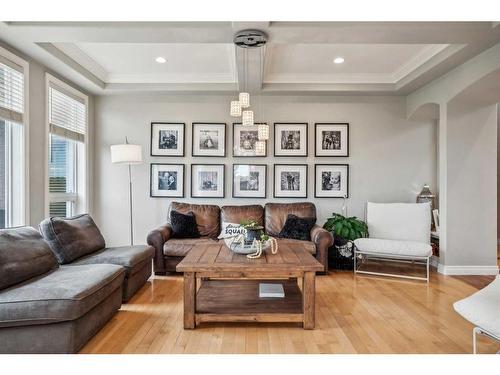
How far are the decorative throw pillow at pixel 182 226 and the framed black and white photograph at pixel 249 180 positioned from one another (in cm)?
96

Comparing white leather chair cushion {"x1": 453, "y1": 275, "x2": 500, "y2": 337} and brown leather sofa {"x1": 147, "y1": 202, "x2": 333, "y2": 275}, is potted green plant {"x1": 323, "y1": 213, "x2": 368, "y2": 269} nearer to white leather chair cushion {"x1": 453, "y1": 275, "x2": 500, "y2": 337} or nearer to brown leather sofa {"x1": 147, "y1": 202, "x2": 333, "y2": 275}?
brown leather sofa {"x1": 147, "y1": 202, "x2": 333, "y2": 275}

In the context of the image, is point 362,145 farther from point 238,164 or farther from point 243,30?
point 243,30

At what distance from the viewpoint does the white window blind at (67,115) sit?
159 inches

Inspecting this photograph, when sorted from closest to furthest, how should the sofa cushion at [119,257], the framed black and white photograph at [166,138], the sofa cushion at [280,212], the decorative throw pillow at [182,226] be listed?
the sofa cushion at [119,257]
the decorative throw pillow at [182,226]
the sofa cushion at [280,212]
the framed black and white photograph at [166,138]

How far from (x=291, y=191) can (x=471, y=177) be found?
2.43 meters

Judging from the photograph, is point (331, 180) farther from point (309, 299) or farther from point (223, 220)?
point (309, 299)

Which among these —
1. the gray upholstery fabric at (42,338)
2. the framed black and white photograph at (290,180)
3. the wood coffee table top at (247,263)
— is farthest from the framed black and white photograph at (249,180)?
the gray upholstery fabric at (42,338)

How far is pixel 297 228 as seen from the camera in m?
4.35

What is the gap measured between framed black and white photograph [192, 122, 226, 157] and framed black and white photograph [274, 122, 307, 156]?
832 mm

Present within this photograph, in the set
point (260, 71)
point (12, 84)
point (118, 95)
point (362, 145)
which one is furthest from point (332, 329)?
point (118, 95)

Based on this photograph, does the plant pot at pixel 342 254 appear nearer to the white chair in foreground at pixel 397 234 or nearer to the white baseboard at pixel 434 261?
the white chair in foreground at pixel 397 234

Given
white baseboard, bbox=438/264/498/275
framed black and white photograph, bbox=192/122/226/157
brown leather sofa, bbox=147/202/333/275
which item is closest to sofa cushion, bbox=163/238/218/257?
brown leather sofa, bbox=147/202/333/275

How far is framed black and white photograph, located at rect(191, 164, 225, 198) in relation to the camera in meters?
5.02

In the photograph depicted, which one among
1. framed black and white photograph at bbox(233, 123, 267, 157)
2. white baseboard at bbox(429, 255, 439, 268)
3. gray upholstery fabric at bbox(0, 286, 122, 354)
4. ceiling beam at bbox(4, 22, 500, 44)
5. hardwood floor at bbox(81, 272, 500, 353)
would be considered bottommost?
hardwood floor at bbox(81, 272, 500, 353)
